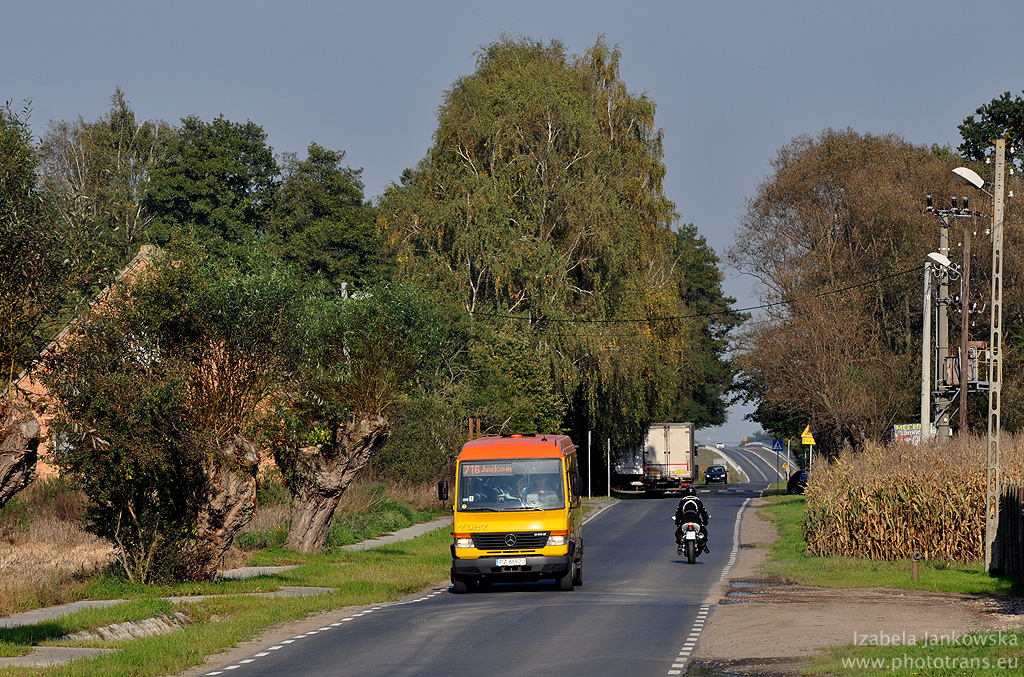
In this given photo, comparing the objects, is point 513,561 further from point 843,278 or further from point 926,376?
point 843,278

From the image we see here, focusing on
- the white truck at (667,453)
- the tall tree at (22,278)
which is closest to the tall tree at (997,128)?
the white truck at (667,453)

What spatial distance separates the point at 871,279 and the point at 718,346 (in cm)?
5888

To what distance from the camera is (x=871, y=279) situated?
62.2 m

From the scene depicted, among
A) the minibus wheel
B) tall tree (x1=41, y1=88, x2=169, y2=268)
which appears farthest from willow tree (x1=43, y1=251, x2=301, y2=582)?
tall tree (x1=41, y1=88, x2=169, y2=268)

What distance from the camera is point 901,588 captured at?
78.8 ft

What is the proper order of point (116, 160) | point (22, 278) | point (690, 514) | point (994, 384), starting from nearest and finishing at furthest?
point (22, 278) → point (994, 384) → point (690, 514) → point (116, 160)

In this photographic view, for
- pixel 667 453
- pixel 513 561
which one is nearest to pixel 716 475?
pixel 667 453

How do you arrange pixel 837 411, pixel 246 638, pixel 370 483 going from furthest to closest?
pixel 837 411 < pixel 370 483 < pixel 246 638

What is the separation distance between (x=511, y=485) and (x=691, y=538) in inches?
293

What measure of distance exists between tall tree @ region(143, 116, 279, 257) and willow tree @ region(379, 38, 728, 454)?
20.1 meters

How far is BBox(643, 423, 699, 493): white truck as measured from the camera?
65625 mm

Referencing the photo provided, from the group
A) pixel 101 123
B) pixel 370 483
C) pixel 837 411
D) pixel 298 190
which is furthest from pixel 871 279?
pixel 101 123

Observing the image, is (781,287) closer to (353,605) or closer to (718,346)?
(353,605)

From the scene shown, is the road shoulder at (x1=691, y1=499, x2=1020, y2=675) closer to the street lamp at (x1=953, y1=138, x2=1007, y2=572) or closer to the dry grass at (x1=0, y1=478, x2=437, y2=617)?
the street lamp at (x1=953, y1=138, x2=1007, y2=572)
